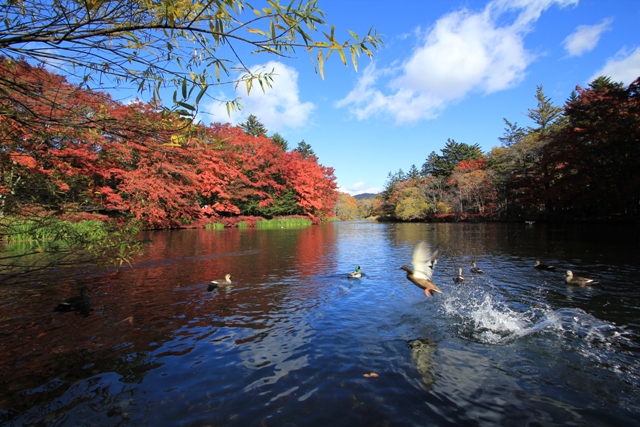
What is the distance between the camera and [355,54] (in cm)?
208

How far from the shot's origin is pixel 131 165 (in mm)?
29359

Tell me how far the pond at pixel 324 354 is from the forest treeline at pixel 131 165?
6.82 ft

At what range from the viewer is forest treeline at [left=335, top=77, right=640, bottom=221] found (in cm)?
2564

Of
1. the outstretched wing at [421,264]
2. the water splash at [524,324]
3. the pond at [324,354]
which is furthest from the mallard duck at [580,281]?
the outstretched wing at [421,264]

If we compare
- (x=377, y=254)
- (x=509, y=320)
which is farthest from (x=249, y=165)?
(x=509, y=320)

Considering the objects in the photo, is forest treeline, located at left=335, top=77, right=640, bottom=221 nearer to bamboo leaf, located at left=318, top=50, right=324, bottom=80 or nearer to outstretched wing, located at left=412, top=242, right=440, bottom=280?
outstretched wing, located at left=412, top=242, right=440, bottom=280

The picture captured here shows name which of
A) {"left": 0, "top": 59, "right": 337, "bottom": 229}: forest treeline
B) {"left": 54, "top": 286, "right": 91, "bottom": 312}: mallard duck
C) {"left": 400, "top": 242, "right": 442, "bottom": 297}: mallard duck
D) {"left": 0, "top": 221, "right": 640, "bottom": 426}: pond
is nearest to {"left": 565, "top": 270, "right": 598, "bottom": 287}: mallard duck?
{"left": 0, "top": 221, "right": 640, "bottom": 426}: pond

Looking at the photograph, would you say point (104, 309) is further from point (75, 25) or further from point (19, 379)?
point (75, 25)

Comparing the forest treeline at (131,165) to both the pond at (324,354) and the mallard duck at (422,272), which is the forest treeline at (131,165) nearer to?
the pond at (324,354)

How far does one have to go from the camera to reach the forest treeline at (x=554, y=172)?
25.6 metres

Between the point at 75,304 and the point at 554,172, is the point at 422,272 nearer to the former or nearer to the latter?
the point at 75,304

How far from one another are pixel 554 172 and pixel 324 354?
122 ft

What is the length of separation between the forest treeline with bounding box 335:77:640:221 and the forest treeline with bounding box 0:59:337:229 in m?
20.4

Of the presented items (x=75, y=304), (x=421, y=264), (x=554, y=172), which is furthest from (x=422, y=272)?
(x=554, y=172)
